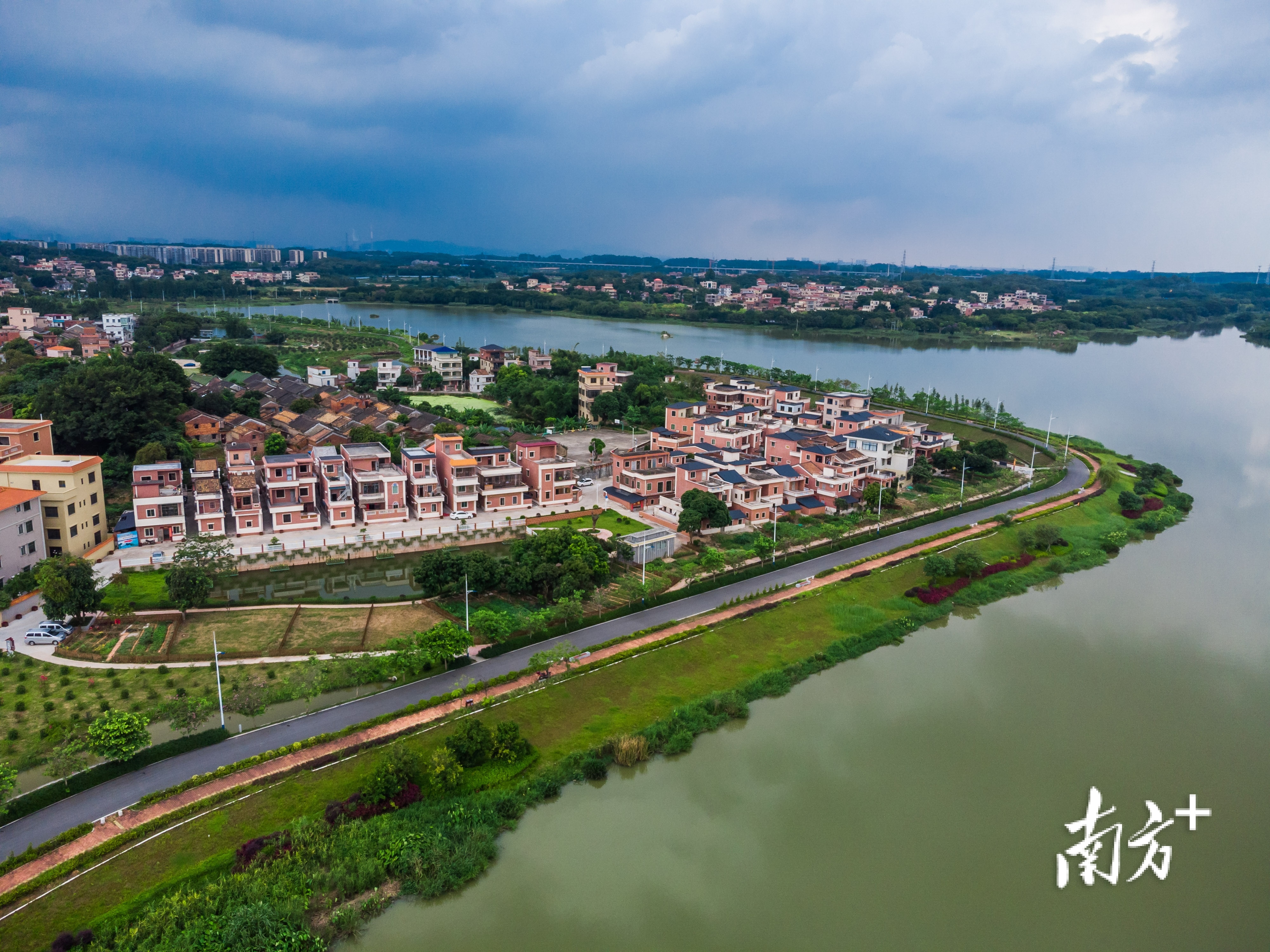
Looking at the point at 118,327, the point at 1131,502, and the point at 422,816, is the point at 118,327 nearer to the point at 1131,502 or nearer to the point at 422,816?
the point at 422,816

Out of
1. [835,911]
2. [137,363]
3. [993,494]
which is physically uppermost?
[137,363]

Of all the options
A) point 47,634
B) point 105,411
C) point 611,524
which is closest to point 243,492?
point 47,634

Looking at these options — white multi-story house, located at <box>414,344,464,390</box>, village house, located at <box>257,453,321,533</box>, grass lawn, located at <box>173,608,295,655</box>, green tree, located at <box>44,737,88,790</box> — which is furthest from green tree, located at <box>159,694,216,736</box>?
white multi-story house, located at <box>414,344,464,390</box>

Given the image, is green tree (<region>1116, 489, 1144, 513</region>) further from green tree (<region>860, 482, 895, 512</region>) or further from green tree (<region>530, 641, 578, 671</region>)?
green tree (<region>530, 641, 578, 671</region>)

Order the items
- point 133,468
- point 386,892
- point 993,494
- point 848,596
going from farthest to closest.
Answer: point 993,494
point 133,468
point 848,596
point 386,892

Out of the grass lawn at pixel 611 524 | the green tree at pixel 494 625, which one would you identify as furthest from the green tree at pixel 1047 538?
the green tree at pixel 494 625

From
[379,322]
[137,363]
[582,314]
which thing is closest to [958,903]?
[137,363]

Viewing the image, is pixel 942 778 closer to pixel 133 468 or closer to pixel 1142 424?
pixel 133 468

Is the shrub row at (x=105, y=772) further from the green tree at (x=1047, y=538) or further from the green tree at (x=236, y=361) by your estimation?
the green tree at (x=236, y=361)
